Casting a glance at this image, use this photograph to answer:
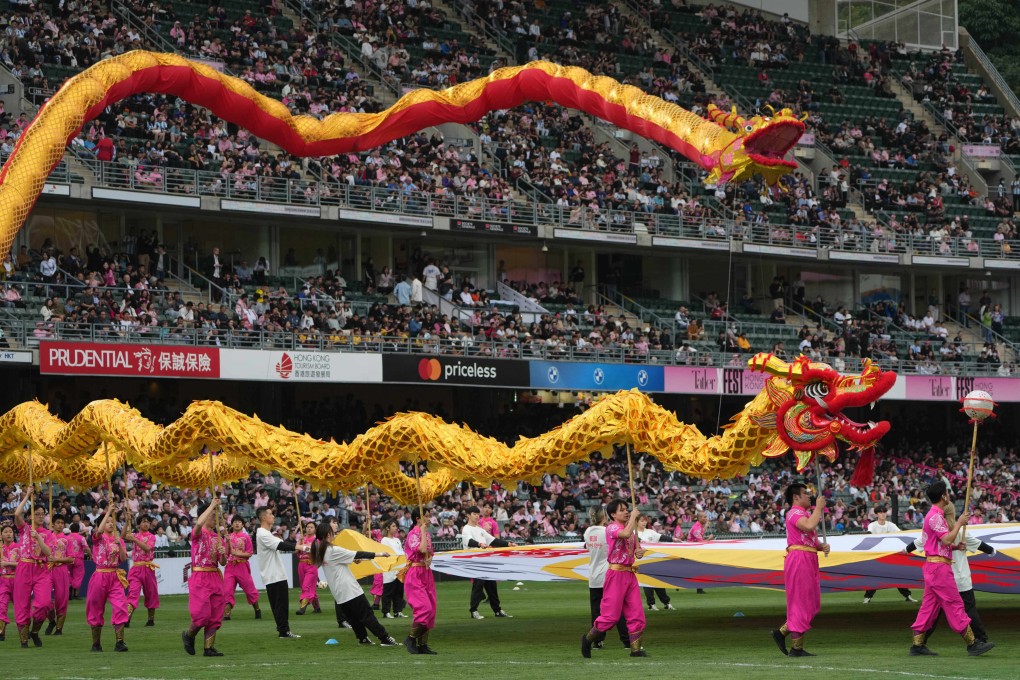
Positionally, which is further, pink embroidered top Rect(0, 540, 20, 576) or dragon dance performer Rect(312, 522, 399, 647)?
pink embroidered top Rect(0, 540, 20, 576)

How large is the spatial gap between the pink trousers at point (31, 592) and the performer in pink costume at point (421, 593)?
498 cm

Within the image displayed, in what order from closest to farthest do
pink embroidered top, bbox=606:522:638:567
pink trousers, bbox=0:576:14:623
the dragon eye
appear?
the dragon eye
pink embroidered top, bbox=606:522:638:567
pink trousers, bbox=0:576:14:623

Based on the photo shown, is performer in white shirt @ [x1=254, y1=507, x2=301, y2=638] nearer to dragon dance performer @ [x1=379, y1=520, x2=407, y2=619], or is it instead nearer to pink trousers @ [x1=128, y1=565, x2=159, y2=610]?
dragon dance performer @ [x1=379, y1=520, x2=407, y2=619]

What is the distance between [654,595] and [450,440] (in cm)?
866

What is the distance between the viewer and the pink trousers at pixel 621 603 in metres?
14.5

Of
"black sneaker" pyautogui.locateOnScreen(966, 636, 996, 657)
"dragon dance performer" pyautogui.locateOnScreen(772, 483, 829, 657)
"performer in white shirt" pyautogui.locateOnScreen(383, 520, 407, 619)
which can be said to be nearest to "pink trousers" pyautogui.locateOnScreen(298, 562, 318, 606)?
"performer in white shirt" pyautogui.locateOnScreen(383, 520, 407, 619)

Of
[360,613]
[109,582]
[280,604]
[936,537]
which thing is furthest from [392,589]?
[936,537]

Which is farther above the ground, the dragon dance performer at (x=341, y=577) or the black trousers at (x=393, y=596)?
the dragon dance performer at (x=341, y=577)

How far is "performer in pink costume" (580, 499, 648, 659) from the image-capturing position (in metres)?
14.5

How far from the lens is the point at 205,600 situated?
15922mm

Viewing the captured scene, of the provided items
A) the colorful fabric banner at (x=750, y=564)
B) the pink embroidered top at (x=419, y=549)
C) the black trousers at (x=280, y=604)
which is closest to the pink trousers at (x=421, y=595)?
the pink embroidered top at (x=419, y=549)

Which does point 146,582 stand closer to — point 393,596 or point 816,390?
point 393,596

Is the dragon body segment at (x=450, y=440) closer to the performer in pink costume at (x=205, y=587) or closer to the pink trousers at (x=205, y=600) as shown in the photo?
the performer in pink costume at (x=205, y=587)

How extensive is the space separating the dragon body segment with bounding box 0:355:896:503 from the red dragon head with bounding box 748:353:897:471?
0.01 meters
